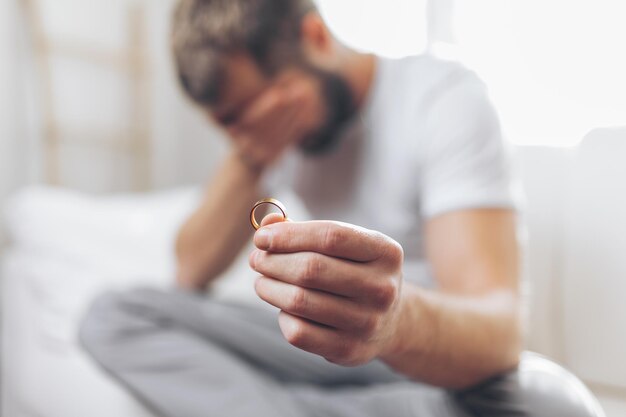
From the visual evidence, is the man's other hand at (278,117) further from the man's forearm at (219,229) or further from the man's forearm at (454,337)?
the man's forearm at (454,337)

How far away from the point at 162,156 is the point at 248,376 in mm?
1979

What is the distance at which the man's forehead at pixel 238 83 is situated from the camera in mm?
873

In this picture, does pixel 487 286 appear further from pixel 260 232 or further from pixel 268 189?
pixel 268 189

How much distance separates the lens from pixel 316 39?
94cm

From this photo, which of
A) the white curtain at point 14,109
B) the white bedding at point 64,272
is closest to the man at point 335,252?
the white bedding at point 64,272

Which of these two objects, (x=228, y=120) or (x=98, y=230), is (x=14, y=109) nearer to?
(x=98, y=230)

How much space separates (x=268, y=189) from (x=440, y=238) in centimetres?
51

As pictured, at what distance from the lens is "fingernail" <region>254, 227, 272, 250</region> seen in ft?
1.20

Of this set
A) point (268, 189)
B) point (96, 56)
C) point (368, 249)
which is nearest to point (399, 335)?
point (368, 249)

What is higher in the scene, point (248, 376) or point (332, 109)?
point (332, 109)

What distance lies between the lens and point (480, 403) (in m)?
0.56

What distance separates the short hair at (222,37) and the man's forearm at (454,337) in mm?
448

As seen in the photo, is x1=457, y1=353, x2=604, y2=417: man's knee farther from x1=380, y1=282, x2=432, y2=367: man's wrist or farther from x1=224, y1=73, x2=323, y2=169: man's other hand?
x1=224, y1=73, x2=323, y2=169: man's other hand

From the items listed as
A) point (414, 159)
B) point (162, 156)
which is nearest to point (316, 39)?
point (414, 159)
